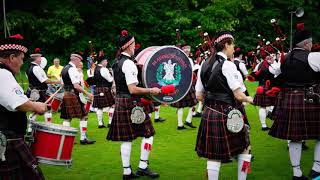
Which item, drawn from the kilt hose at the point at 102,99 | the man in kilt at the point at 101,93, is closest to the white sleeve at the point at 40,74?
the man in kilt at the point at 101,93

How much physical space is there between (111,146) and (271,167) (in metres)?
2.76

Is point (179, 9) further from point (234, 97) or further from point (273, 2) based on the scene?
point (234, 97)

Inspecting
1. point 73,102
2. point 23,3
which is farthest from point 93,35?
point 73,102

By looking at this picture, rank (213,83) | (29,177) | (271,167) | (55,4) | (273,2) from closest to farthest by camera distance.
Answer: (29,177)
(213,83)
(271,167)
(55,4)
(273,2)

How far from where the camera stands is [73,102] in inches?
289

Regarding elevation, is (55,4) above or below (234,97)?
above

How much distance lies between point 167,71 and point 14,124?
201cm

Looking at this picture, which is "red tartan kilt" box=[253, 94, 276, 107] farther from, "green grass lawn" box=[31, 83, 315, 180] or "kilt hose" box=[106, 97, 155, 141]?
"kilt hose" box=[106, 97, 155, 141]

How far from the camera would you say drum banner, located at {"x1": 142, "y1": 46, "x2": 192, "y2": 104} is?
15.6 ft

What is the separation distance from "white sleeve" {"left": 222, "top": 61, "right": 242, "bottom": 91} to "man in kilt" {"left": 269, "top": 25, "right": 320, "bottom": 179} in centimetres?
110

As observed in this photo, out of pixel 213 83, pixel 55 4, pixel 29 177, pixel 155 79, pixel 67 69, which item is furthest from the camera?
pixel 55 4

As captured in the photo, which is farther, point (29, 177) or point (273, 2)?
point (273, 2)

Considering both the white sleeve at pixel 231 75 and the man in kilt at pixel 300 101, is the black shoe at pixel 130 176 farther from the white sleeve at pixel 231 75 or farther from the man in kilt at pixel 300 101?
the white sleeve at pixel 231 75

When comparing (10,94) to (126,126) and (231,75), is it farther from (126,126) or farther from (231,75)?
(126,126)
